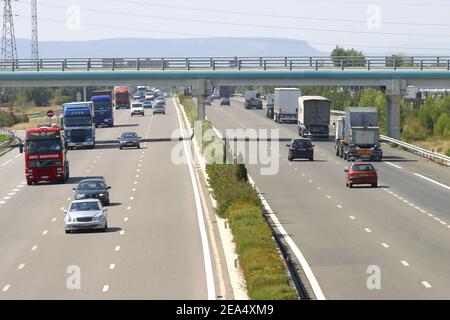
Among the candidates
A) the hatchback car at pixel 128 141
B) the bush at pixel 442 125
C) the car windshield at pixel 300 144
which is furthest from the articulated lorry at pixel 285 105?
the car windshield at pixel 300 144

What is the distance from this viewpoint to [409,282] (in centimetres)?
3322

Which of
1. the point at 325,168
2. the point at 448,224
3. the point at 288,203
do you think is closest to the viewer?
the point at 448,224

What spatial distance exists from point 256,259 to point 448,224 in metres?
15.8

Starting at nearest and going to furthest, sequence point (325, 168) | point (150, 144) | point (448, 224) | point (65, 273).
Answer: point (65, 273)
point (448, 224)
point (325, 168)
point (150, 144)

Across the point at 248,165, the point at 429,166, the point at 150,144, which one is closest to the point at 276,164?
the point at 248,165

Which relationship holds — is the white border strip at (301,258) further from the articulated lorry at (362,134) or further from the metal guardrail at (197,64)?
the metal guardrail at (197,64)

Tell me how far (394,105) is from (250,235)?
61689 millimetres

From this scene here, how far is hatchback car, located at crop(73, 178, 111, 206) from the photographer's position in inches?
2137

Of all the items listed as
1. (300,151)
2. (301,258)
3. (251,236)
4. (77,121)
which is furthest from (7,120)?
(251,236)

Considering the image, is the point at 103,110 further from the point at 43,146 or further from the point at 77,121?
the point at 43,146

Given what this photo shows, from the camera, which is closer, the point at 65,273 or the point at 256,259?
the point at 256,259

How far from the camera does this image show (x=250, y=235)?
1490 inches

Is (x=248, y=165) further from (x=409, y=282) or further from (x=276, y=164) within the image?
(x=409, y=282)

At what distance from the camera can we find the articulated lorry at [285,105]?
12362 centimetres
